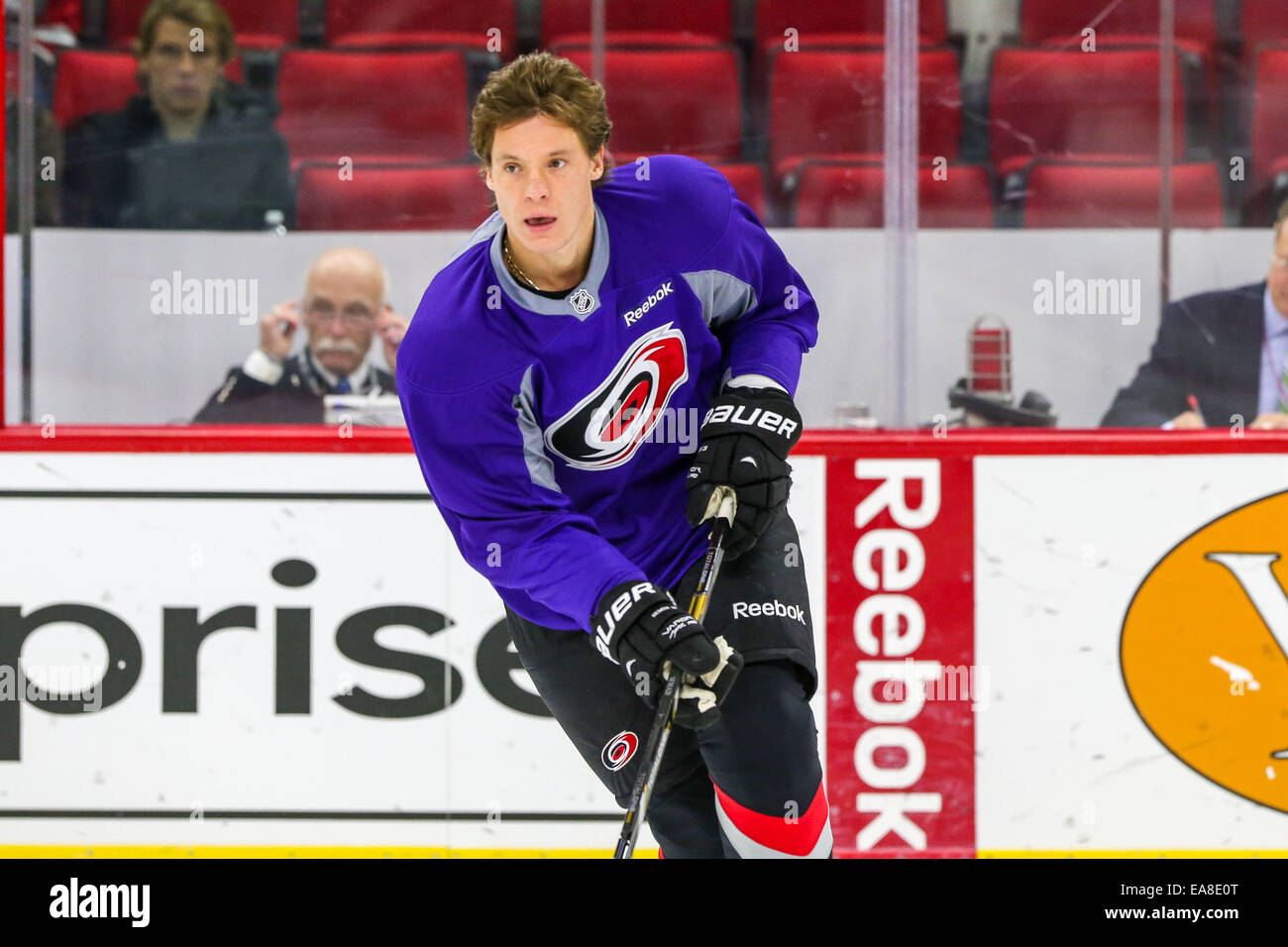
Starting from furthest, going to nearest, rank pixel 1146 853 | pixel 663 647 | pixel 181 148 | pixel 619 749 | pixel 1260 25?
pixel 181 148 < pixel 1260 25 < pixel 1146 853 < pixel 619 749 < pixel 663 647

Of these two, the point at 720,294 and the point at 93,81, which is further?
the point at 93,81

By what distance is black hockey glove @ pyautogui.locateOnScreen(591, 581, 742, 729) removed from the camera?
2.28m

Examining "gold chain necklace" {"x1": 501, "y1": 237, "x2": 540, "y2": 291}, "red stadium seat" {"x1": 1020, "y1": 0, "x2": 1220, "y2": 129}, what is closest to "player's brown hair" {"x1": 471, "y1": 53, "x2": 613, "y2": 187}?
"gold chain necklace" {"x1": 501, "y1": 237, "x2": 540, "y2": 291}

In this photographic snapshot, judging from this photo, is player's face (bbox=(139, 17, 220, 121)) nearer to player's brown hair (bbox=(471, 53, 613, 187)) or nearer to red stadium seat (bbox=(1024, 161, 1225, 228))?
player's brown hair (bbox=(471, 53, 613, 187))

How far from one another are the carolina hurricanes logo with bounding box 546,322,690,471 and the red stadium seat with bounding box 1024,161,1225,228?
52.9 inches

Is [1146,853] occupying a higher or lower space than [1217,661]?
lower

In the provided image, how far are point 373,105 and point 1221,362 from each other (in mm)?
1944

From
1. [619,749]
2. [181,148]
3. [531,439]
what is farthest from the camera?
[181,148]

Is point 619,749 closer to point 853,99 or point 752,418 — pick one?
point 752,418

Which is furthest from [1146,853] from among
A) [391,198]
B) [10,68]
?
[10,68]

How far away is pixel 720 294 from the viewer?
2.58 m

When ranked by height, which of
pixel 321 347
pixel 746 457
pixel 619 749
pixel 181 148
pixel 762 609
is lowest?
pixel 619 749

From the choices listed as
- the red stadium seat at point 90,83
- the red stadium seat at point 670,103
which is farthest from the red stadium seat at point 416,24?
the red stadium seat at point 90,83

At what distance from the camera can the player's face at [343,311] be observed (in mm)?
3557
